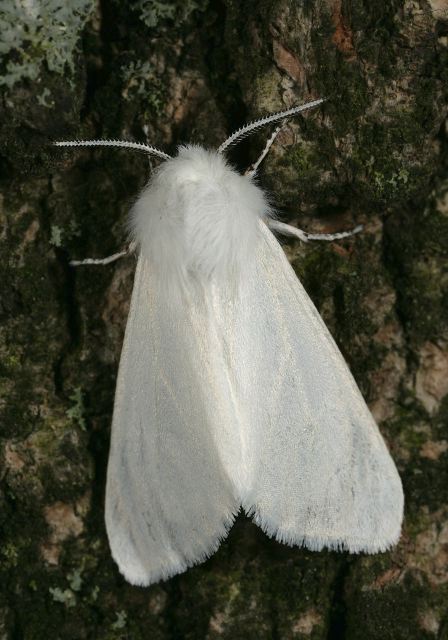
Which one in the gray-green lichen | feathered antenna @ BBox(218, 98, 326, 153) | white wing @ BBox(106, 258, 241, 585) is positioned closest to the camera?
the gray-green lichen

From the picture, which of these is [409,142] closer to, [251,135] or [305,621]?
[251,135]

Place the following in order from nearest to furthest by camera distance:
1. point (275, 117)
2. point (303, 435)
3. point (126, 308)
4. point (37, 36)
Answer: point (37, 36) < point (275, 117) < point (303, 435) < point (126, 308)

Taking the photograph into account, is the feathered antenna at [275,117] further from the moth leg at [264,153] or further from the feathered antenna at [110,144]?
the feathered antenna at [110,144]

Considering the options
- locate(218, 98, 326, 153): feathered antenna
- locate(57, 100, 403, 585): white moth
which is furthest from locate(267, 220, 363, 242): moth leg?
locate(218, 98, 326, 153): feathered antenna

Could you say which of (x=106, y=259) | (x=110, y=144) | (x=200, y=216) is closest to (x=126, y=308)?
(x=106, y=259)

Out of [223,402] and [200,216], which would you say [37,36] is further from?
[223,402]

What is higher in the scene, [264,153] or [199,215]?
[264,153]

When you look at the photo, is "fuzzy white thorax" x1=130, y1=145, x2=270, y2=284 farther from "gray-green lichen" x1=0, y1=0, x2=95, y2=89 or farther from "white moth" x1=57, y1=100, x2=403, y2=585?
"gray-green lichen" x1=0, y1=0, x2=95, y2=89
